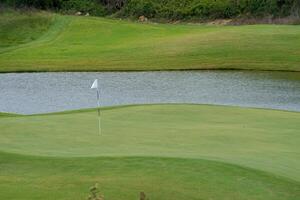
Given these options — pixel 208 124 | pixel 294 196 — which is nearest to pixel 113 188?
pixel 294 196

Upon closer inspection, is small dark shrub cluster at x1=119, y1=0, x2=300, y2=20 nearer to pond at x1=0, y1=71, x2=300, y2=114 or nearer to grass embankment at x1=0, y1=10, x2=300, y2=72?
grass embankment at x1=0, y1=10, x2=300, y2=72

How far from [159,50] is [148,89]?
987 centimetres

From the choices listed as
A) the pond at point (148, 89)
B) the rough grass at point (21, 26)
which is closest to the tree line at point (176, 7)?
the rough grass at point (21, 26)

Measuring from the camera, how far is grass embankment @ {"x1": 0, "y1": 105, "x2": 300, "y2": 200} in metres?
8.35

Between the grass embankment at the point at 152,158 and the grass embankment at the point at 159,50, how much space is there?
18.8 meters

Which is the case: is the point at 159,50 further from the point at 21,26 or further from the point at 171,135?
the point at 171,135

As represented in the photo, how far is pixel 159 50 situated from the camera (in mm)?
35188

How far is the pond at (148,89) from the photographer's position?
22438mm

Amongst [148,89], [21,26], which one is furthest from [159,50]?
[21,26]

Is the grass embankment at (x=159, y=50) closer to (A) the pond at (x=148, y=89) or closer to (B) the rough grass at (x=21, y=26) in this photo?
(B) the rough grass at (x=21, y=26)

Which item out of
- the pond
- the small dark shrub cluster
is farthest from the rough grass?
the pond

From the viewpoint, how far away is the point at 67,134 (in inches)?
459

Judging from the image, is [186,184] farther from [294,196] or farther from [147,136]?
[147,136]

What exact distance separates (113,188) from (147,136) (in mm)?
3160
